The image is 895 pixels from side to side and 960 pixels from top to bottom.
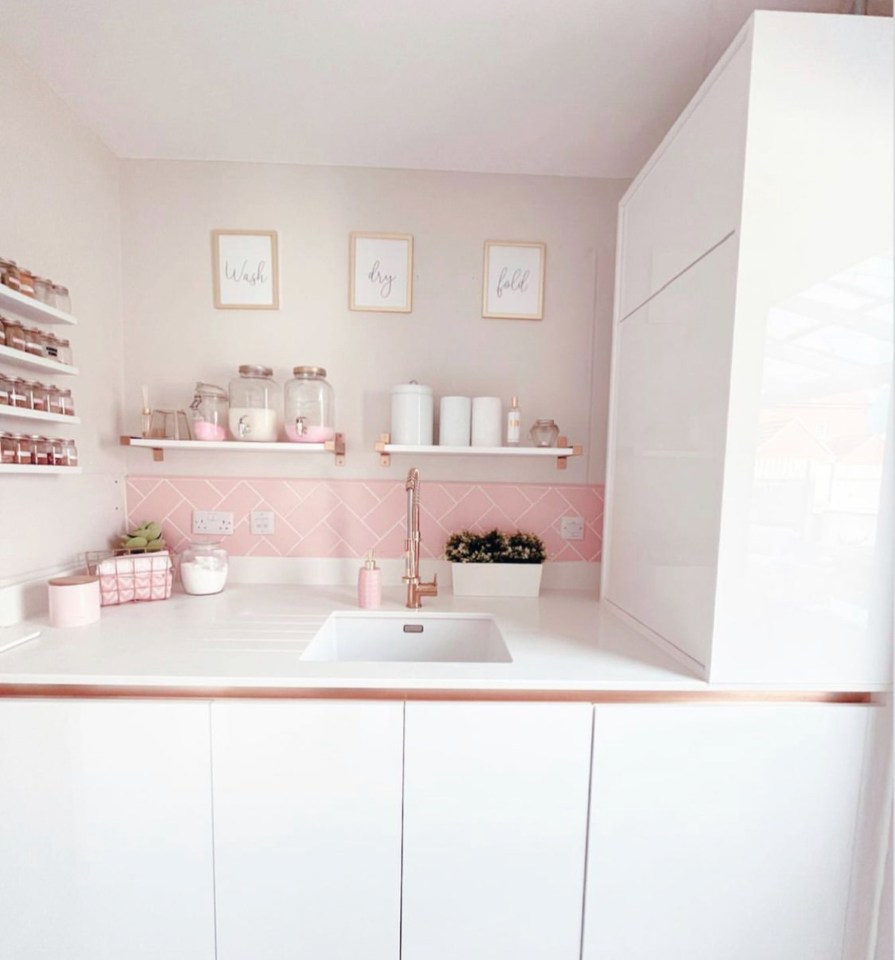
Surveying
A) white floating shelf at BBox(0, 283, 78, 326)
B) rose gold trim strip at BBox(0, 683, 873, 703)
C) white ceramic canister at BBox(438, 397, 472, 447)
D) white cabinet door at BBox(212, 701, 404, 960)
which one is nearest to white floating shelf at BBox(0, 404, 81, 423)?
white floating shelf at BBox(0, 283, 78, 326)

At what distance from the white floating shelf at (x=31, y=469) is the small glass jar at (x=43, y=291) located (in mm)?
441

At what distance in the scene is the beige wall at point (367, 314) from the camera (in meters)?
1.62

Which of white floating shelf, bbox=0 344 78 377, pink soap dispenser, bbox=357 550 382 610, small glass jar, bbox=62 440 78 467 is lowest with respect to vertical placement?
pink soap dispenser, bbox=357 550 382 610

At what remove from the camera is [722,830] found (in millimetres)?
991

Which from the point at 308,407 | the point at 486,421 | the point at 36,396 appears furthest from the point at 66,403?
the point at 486,421

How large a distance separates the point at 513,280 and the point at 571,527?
905mm

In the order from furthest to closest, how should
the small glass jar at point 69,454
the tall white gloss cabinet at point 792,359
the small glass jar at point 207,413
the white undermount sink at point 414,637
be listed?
1. the small glass jar at point 207,413
2. the white undermount sink at point 414,637
3. the small glass jar at point 69,454
4. the tall white gloss cabinet at point 792,359

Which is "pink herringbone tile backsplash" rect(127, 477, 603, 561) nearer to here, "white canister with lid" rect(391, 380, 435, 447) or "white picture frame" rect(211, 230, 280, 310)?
"white canister with lid" rect(391, 380, 435, 447)

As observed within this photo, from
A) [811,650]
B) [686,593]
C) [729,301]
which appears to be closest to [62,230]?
[729,301]

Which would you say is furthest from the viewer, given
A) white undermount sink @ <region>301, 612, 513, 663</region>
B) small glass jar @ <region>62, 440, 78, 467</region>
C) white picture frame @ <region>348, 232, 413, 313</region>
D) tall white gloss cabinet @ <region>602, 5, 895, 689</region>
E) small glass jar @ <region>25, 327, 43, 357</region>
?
white picture frame @ <region>348, 232, 413, 313</region>

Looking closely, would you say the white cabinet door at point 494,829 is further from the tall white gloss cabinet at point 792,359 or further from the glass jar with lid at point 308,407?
the glass jar with lid at point 308,407

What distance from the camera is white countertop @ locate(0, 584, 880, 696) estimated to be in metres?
0.97

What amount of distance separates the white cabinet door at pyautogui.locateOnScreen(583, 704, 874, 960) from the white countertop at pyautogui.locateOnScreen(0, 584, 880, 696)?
4.4 inches

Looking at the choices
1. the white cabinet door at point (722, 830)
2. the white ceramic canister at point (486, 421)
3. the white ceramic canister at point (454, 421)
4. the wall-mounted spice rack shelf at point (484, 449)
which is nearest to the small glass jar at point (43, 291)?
the wall-mounted spice rack shelf at point (484, 449)
